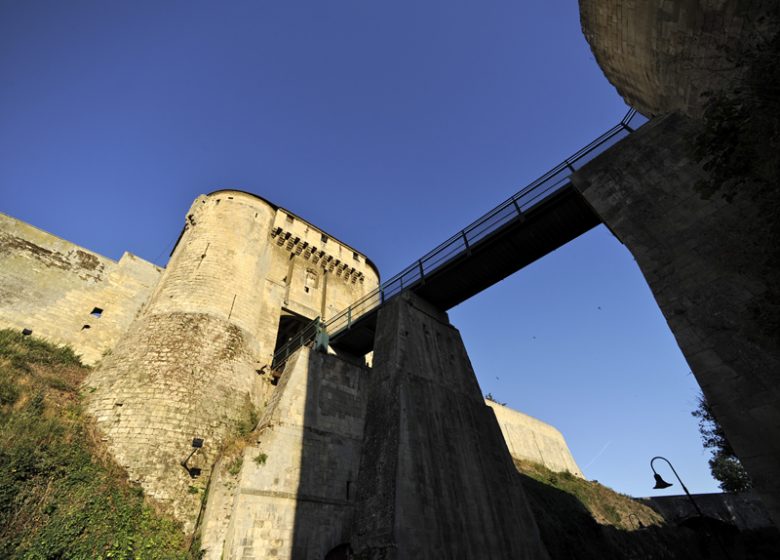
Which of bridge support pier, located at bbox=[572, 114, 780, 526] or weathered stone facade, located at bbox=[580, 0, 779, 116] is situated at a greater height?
weathered stone facade, located at bbox=[580, 0, 779, 116]

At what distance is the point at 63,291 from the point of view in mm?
Answer: 15734

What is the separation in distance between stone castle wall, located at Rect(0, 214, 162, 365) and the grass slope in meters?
3.62

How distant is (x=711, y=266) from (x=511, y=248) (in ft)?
14.9

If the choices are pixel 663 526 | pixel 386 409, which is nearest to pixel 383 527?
pixel 386 409

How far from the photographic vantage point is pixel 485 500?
26.6 feet

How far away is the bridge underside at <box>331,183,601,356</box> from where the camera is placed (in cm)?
927

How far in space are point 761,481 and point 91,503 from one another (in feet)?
40.2

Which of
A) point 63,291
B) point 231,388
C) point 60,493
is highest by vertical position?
point 63,291

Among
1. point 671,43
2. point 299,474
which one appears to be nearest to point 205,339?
point 299,474

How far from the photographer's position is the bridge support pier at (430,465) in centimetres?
679

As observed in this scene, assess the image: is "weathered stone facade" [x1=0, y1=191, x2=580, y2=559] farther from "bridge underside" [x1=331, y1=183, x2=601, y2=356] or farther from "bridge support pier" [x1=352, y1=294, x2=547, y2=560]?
"bridge underside" [x1=331, y1=183, x2=601, y2=356]

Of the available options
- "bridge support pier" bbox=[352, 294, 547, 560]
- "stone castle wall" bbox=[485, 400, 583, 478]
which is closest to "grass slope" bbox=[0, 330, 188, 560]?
"bridge support pier" bbox=[352, 294, 547, 560]

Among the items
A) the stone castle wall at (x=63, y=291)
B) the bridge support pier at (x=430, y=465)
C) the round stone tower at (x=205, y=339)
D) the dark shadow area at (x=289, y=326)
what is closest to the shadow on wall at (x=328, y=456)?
the round stone tower at (x=205, y=339)

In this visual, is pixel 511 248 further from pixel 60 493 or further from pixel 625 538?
pixel 625 538
